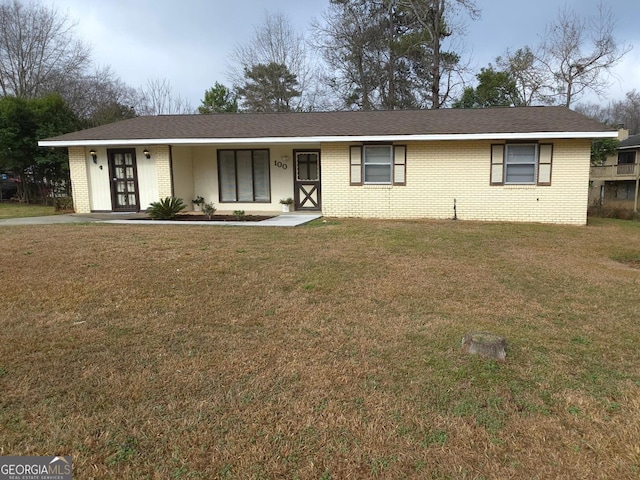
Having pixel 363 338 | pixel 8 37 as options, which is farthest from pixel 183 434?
pixel 8 37

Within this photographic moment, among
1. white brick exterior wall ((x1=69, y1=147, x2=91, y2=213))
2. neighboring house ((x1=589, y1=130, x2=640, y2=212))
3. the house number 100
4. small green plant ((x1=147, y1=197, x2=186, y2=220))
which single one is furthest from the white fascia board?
neighboring house ((x1=589, y1=130, x2=640, y2=212))

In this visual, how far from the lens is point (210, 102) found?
1122 inches

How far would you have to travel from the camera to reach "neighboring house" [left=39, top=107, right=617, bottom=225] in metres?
12.2

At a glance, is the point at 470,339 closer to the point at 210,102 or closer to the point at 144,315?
the point at 144,315

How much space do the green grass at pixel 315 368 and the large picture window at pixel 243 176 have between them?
880 centimetres

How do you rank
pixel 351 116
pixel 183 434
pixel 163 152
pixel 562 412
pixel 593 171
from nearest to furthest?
pixel 183 434, pixel 562 412, pixel 163 152, pixel 351 116, pixel 593 171

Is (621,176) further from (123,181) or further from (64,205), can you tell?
(64,205)

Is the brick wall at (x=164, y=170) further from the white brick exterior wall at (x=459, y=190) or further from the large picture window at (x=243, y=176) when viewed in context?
the white brick exterior wall at (x=459, y=190)

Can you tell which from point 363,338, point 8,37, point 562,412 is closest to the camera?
point 562,412

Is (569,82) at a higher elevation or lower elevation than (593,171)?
higher

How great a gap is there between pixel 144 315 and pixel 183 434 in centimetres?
213

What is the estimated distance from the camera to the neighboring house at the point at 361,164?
12180mm

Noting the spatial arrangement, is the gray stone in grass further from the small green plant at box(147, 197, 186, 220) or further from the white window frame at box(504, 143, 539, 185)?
the small green plant at box(147, 197, 186, 220)

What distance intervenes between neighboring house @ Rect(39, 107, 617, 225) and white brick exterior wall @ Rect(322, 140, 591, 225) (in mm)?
29
